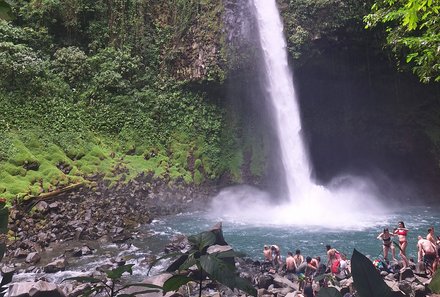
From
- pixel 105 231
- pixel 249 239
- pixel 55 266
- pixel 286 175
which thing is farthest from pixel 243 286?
pixel 286 175

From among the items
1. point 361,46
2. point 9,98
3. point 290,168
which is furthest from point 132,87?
point 361,46

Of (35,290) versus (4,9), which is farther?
(35,290)

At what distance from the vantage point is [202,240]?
1.83m

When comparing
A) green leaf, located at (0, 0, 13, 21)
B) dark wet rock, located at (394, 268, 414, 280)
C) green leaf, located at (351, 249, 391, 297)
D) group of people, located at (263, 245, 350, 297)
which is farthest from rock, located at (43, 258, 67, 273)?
green leaf, located at (351, 249, 391, 297)

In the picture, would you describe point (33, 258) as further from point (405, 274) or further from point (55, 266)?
point (405, 274)

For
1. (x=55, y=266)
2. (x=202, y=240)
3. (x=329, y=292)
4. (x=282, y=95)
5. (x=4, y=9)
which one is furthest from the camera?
(x=282, y=95)

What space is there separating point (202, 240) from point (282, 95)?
22.7 metres

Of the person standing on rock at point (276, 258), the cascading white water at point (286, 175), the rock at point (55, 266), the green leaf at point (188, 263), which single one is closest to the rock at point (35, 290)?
the rock at point (55, 266)

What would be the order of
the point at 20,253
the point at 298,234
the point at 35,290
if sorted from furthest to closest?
the point at 298,234
the point at 20,253
the point at 35,290

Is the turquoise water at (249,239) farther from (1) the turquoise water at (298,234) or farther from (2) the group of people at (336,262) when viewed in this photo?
(2) the group of people at (336,262)

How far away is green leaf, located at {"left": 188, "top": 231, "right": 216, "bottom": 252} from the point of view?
5.79 feet

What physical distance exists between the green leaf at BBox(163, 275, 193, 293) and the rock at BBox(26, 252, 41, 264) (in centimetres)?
1080

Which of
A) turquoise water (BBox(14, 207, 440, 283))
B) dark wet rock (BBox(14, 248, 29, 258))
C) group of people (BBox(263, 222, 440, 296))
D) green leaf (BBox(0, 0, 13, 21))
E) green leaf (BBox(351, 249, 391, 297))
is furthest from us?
dark wet rock (BBox(14, 248, 29, 258))

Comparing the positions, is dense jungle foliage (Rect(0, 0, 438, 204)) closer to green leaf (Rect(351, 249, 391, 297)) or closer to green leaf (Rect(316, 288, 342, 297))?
green leaf (Rect(316, 288, 342, 297))
